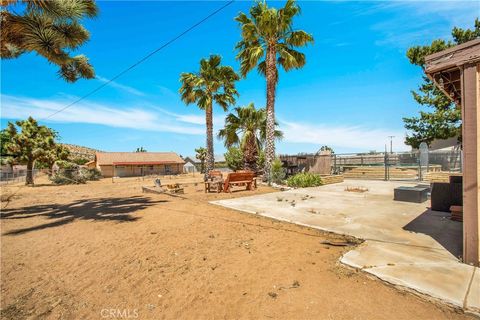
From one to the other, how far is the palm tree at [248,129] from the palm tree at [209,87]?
139 cm

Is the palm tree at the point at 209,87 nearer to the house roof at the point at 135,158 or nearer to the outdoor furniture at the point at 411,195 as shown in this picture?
the outdoor furniture at the point at 411,195

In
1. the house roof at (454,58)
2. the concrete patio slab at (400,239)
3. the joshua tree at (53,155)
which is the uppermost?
the house roof at (454,58)

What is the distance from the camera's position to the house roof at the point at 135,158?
42.2m

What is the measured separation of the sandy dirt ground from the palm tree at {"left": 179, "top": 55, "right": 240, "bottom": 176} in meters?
14.1

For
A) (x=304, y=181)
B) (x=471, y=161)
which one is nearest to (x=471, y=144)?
(x=471, y=161)

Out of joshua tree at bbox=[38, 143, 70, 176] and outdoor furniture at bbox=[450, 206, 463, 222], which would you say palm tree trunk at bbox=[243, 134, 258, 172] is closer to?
outdoor furniture at bbox=[450, 206, 463, 222]

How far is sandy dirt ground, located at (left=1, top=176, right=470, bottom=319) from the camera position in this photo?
9.81 feet

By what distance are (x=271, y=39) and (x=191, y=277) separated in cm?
1569

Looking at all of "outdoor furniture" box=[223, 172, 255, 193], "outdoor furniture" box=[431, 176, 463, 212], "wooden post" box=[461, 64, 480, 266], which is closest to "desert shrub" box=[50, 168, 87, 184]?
"outdoor furniture" box=[223, 172, 255, 193]

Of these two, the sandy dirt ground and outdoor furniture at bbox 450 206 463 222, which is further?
outdoor furniture at bbox 450 206 463 222

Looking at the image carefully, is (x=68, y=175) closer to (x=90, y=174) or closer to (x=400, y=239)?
(x=90, y=174)

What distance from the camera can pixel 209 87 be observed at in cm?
1983

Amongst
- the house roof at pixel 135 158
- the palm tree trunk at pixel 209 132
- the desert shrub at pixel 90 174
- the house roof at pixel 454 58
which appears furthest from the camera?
the house roof at pixel 135 158

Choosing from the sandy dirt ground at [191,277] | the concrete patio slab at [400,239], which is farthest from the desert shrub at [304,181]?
the sandy dirt ground at [191,277]
